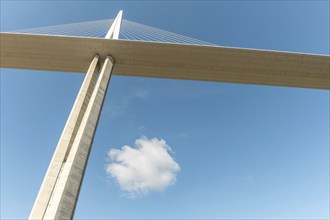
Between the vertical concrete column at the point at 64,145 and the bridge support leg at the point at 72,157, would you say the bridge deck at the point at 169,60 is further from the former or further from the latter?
the bridge support leg at the point at 72,157

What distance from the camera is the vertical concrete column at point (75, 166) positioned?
12398mm

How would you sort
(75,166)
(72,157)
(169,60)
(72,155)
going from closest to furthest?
(75,166) → (72,157) → (72,155) → (169,60)

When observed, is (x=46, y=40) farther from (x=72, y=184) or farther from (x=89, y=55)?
(x=72, y=184)

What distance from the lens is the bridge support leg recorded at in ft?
40.9

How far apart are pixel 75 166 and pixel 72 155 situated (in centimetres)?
61

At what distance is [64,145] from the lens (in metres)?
14.3

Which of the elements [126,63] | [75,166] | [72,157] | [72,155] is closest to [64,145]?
[72,155]

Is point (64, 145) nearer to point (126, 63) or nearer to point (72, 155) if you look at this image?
point (72, 155)

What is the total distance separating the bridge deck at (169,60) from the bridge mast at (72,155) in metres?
1.76

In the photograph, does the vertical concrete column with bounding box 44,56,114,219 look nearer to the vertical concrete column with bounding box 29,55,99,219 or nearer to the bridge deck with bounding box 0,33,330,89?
the vertical concrete column with bounding box 29,55,99,219

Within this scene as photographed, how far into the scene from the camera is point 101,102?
1652 cm

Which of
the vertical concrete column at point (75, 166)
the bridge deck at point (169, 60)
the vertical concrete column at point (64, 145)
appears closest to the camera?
the vertical concrete column at point (75, 166)

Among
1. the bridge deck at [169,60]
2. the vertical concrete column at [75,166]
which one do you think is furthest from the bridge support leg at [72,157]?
the bridge deck at [169,60]

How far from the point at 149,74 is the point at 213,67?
4731 millimetres
